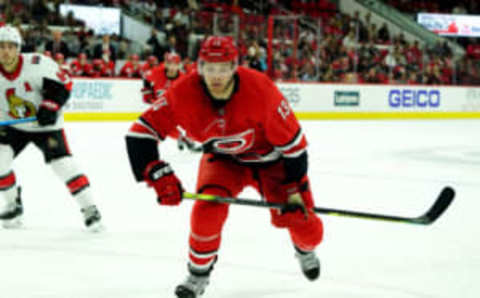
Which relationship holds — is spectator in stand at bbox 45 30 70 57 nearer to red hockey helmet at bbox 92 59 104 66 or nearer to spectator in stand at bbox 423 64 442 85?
red hockey helmet at bbox 92 59 104 66

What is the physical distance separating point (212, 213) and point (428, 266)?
1317mm

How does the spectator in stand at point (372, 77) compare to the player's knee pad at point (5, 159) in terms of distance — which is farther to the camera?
the spectator in stand at point (372, 77)

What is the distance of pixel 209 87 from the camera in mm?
2453

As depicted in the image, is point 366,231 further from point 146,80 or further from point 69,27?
point 69,27

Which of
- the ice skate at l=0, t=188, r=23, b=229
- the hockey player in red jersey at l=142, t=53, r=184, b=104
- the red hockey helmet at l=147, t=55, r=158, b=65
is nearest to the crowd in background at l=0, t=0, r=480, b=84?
the red hockey helmet at l=147, t=55, r=158, b=65

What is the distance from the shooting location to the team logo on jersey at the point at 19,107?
3842 mm

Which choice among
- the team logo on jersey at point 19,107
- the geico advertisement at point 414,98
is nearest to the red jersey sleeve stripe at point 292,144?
→ the team logo on jersey at point 19,107

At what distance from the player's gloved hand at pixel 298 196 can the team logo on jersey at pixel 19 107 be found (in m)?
1.78

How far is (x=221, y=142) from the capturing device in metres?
2.64

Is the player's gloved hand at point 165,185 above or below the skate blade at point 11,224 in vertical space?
above

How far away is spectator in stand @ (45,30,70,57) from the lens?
10.6m

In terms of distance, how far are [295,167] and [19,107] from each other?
1933mm

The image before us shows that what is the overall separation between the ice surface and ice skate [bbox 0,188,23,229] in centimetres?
10

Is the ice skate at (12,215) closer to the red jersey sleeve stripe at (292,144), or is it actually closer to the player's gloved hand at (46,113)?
the player's gloved hand at (46,113)
